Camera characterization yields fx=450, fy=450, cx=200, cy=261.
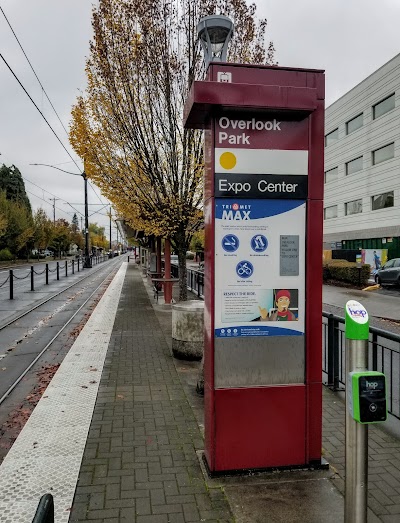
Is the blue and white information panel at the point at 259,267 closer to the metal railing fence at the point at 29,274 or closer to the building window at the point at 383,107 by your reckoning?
the metal railing fence at the point at 29,274

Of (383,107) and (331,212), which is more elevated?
(383,107)

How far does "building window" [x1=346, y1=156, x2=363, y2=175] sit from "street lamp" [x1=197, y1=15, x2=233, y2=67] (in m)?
37.8

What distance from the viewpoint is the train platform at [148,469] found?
10.3ft

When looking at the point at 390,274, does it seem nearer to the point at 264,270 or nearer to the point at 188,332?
the point at 188,332

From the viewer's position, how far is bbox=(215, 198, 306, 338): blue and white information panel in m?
3.56

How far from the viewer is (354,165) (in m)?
41.2

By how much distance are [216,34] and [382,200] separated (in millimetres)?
34824

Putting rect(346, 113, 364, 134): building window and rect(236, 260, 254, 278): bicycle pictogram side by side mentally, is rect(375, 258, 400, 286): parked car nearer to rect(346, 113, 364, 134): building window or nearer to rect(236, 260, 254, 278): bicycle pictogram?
rect(346, 113, 364, 134): building window

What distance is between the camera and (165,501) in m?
3.27

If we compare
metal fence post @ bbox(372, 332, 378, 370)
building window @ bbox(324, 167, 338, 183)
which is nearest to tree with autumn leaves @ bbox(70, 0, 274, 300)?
metal fence post @ bbox(372, 332, 378, 370)

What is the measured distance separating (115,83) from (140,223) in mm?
3573

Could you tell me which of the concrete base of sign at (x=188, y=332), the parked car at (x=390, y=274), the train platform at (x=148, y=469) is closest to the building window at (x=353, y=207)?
the parked car at (x=390, y=274)

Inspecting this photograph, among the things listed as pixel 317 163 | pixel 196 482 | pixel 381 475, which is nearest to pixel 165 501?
pixel 196 482

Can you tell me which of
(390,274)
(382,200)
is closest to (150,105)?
(390,274)
